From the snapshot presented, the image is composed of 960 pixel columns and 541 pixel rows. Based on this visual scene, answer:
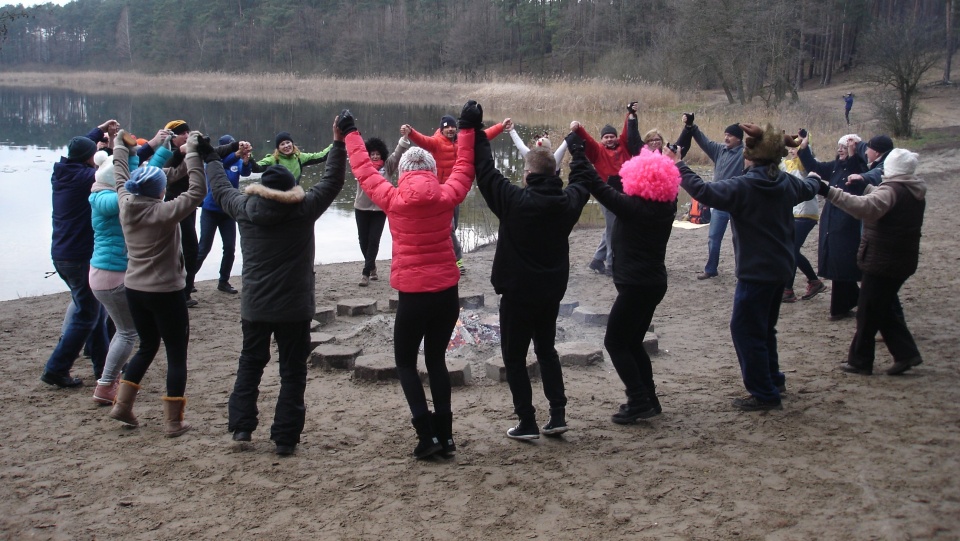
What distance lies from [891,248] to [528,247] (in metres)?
3.03

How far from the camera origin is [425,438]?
4.98 m

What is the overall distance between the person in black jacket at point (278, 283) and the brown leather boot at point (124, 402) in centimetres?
80

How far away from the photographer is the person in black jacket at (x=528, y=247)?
492 cm

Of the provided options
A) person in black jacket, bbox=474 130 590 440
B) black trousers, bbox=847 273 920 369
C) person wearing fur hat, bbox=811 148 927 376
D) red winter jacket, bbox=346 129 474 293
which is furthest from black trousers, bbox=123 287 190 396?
black trousers, bbox=847 273 920 369

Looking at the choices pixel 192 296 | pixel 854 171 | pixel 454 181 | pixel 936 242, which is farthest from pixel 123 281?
pixel 936 242

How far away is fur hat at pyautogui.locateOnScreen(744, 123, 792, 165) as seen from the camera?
5.41 metres

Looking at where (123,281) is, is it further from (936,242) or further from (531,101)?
(531,101)

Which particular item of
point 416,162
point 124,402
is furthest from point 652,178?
point 124,402

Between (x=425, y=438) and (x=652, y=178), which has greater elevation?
(x=652, y=178)

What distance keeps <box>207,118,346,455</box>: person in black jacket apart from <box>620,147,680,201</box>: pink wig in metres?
1.86

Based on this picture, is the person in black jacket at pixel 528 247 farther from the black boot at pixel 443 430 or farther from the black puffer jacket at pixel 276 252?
the black puffer jacket at pixel 276 252

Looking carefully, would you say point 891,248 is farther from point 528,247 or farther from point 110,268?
point 110,268

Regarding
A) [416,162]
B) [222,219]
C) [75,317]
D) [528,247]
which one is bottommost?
[75,317]

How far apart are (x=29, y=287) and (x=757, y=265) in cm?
1015
